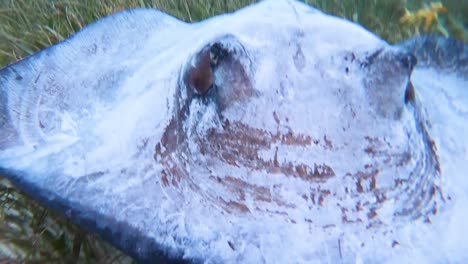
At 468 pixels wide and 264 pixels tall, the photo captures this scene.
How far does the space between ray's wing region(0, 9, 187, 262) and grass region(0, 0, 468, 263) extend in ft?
1.95

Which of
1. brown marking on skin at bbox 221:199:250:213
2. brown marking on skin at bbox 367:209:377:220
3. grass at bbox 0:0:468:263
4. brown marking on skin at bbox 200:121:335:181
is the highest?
brown marking on skin at bbox 200:121:335:181

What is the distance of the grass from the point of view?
253 centimetres

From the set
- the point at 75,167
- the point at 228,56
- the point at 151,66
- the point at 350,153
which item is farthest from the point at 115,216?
the point at 151,66

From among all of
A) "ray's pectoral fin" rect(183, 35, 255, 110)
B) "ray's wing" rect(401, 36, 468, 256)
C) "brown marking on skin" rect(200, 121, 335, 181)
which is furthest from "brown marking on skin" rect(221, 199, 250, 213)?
"ray's wing" rect(401, 36, 468, 256)

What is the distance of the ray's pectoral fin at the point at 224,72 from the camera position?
1.92 m

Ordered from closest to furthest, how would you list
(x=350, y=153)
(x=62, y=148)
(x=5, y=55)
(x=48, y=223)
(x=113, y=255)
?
1. (x=350, y=153)
2. (x=62, y=148)
3. (x=113, y=255)
4. (x=48, y=223)
5. (x=5, y=55)

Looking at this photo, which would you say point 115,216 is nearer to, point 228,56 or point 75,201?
point 75,201

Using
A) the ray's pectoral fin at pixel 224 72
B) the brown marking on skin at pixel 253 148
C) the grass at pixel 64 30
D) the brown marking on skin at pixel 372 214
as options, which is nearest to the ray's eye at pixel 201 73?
the ray's pectoral fin at pixel 224 72

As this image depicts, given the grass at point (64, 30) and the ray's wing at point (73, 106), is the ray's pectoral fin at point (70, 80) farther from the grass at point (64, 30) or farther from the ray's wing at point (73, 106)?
the grass at point (64, 30)

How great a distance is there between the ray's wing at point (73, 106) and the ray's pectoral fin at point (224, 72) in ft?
1.79

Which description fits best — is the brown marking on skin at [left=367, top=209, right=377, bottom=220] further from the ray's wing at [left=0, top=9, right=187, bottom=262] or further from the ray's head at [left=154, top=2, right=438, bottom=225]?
the ray's wing at [left=0, top=9, right=187, bottom=262]

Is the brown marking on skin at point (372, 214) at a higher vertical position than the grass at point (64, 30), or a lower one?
higher

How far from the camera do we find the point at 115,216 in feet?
5.49

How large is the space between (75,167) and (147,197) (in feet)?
1.25
